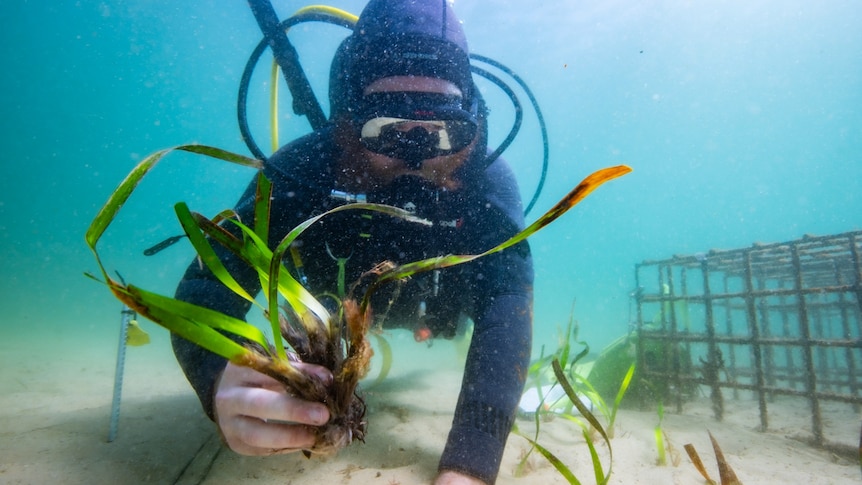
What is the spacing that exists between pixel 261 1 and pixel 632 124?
73.1m

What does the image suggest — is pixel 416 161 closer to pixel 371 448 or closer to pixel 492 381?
pixel 492 381

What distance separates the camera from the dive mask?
9.63 feet

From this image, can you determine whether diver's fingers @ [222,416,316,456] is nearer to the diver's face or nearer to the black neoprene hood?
the diver's face

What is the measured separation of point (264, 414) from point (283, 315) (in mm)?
301

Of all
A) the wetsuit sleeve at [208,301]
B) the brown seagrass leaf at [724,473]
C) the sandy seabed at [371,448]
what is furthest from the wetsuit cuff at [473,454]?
the wetsuit sleeve at [208,301]

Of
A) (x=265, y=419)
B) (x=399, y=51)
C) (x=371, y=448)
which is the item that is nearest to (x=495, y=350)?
(x=371, y=448)

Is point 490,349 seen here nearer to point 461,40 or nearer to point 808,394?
point 461,40

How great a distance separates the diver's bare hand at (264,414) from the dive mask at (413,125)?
2161 mm

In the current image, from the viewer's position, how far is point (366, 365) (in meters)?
1.10

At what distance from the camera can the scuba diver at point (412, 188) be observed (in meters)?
2.66

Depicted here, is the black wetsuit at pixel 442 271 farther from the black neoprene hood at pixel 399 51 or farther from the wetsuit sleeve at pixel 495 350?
the black neoprene hood at pixel 399 51

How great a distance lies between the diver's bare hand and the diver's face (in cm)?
211

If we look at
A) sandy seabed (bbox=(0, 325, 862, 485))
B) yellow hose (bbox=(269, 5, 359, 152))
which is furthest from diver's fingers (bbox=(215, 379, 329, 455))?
yellow hose (bbox=(269, 5, 359, 152))

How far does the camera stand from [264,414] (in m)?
1.13
